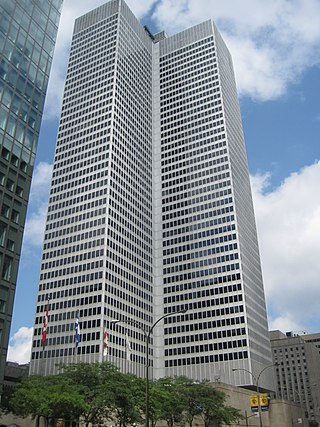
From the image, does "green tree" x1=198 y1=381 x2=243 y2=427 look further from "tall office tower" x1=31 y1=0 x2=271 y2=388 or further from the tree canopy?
"tall office tower" x1=31 y1=0 x2=271 y2=388

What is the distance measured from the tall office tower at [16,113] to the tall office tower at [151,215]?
219 ft

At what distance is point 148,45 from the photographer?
182875mm

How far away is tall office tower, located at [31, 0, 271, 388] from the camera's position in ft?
389

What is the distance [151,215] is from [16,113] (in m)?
103

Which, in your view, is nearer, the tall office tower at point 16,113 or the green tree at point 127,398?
the tall office tower at point 16,113

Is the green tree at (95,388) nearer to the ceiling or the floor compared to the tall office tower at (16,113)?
nearer to the floor

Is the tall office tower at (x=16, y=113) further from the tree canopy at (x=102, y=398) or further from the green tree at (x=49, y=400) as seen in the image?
the tree canopy at (x=102, y=398)

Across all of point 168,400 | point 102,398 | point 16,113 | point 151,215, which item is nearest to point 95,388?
point 102,398

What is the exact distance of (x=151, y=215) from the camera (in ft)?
497

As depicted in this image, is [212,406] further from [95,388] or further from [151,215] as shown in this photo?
[151,215]

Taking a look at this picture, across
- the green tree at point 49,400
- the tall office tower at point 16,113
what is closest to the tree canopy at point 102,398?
the green tree at point 49,400

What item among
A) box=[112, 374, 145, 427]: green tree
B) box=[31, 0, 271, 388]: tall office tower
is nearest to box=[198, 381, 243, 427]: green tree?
box=[112, 374, 145, 427]: green tree

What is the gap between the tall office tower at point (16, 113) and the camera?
44906mm

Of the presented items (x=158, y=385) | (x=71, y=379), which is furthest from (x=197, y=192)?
(x=71, y=379)
